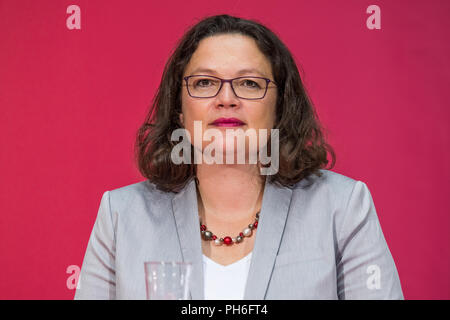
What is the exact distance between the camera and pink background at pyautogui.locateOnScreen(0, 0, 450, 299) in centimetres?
243

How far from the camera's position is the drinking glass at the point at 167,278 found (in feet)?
3.84

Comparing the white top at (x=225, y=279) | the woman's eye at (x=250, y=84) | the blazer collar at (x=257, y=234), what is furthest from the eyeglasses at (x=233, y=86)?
the white top at (x=225, y=279)

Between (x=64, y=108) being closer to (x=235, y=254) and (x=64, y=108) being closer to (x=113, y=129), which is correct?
(x=113, y=129)

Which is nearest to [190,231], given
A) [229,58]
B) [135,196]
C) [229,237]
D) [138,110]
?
[229,237]

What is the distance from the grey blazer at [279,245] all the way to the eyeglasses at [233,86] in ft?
1.10

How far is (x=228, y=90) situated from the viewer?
174 centimetres

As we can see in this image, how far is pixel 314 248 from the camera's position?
5.44ft

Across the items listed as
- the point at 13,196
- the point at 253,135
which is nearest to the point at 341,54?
the point at 253,135

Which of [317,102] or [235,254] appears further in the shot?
[317,102]

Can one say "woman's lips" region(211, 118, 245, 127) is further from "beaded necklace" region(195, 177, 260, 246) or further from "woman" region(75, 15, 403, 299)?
"beaded necklace" region(195, 177, 260, 246)

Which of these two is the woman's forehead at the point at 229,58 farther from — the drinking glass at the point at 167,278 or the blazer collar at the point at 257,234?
the drinking glass at the point at 167,278

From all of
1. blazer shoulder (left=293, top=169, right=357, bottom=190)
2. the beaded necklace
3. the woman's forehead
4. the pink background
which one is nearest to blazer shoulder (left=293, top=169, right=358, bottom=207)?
blazer shoulder (left=293, top=169, right=357, bottom=190)

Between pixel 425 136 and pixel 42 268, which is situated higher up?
pixel 425 136

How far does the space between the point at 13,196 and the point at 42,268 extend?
1.22 feet
